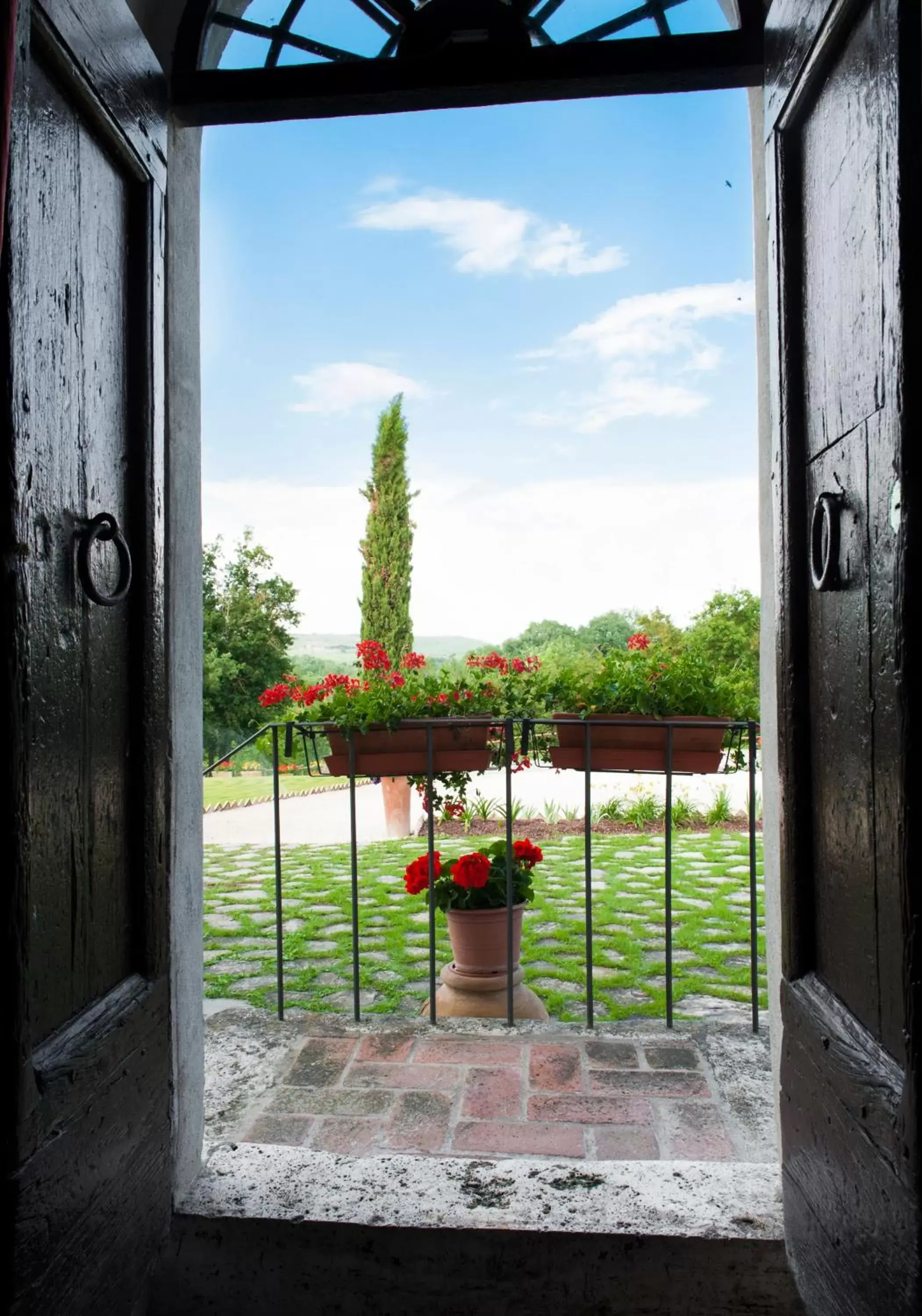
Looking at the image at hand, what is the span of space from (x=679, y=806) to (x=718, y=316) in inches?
614

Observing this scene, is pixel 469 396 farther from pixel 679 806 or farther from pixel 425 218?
pixel 679 806

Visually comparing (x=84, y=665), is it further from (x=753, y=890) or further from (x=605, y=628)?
(x=605, y=628)

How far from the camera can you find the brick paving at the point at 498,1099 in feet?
6.10

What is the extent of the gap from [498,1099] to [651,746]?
1.18m

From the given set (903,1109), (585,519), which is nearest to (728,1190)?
(903,1109)

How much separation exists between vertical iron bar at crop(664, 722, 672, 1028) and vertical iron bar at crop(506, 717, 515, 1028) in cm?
46

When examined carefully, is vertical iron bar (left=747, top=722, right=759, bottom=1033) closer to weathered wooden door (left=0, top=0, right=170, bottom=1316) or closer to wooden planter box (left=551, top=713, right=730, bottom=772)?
wooden planter box (left=551, top=713, right=730, bottom=772)

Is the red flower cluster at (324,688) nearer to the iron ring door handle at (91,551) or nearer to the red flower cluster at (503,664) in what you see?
the red flower cluster at (503,664)

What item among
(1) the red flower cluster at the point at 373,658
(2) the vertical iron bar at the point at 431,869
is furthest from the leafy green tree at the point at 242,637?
(2) the vertical iron bar at the point at 431,869

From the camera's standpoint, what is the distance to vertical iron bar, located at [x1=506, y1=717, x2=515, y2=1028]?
2.55 m

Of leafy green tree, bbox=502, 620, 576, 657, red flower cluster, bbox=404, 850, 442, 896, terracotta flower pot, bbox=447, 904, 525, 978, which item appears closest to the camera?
terracotta flower pot, bbox=447, 904, 525, 978

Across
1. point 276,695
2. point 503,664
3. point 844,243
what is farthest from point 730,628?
point 844,243

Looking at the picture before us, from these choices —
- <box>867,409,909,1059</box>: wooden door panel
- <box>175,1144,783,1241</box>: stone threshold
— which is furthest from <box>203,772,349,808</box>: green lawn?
<box>867,409,909,1059</box>: wooden door panel

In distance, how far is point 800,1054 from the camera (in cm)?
120
